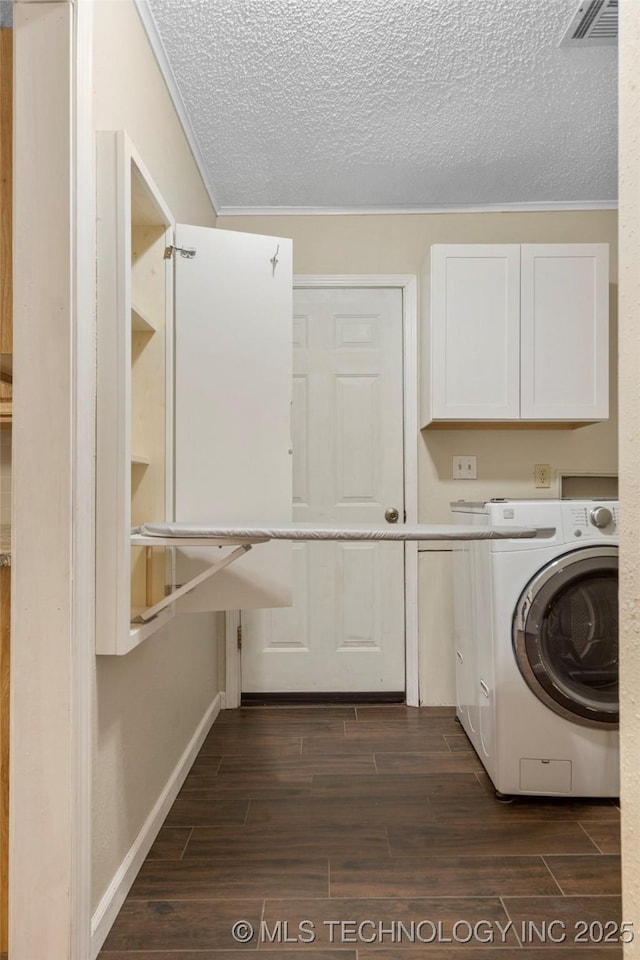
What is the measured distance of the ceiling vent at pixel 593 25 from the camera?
1781 millimetres

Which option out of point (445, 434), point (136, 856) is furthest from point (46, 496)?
point (445, 434)

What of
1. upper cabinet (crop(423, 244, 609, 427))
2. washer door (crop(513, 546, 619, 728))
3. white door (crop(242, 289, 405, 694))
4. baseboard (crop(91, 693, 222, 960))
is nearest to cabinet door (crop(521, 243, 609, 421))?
upper cabinet (crop(423, 244, 609, 427))

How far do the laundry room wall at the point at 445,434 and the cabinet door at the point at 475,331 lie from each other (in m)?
0.30

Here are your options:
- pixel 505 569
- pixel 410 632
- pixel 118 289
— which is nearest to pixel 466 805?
pixel 505 569

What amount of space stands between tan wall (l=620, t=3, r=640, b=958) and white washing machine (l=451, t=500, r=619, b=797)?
4.01 feet

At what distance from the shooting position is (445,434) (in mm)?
3076

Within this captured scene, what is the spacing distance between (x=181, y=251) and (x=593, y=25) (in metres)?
1.47

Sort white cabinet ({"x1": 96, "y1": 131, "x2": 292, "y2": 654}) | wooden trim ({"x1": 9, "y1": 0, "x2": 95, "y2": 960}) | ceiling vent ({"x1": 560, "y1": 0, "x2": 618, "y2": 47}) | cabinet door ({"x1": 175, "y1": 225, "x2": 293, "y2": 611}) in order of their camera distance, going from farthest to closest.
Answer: cabinet door ({"x1": 175, "y1": 225, "x2": 293, "y2": 611}), white cabinet ({"x1": 96, "y1": 131, "x2": 292, "y2": 654}), ceiling vent ({"x1": 560, "y1": 0, "x2": 618, "y2": 47}), wooden trim ({"x1": 9, "y1": 0, "x2": 95, "y2": 960})

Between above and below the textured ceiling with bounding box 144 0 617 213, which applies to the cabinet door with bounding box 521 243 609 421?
below

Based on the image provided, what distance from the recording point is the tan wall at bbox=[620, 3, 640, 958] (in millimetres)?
869

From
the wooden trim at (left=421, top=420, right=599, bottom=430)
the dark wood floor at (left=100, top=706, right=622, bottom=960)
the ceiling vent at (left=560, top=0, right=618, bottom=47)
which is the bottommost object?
the dark wood floor at (left=100, top=706, right=622, bottom=960)

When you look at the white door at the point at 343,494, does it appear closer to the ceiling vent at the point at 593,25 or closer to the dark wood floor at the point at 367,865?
the dark wood floor at the point at 367,865

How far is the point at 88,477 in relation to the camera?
4.54 feet

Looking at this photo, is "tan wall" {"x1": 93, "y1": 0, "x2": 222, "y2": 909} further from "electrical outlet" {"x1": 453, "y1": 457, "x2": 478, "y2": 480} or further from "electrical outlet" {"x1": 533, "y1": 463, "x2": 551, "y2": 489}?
"electrical outlet" {"x1": 533, "y1": 463, "x2": 551, "y2": 489}
